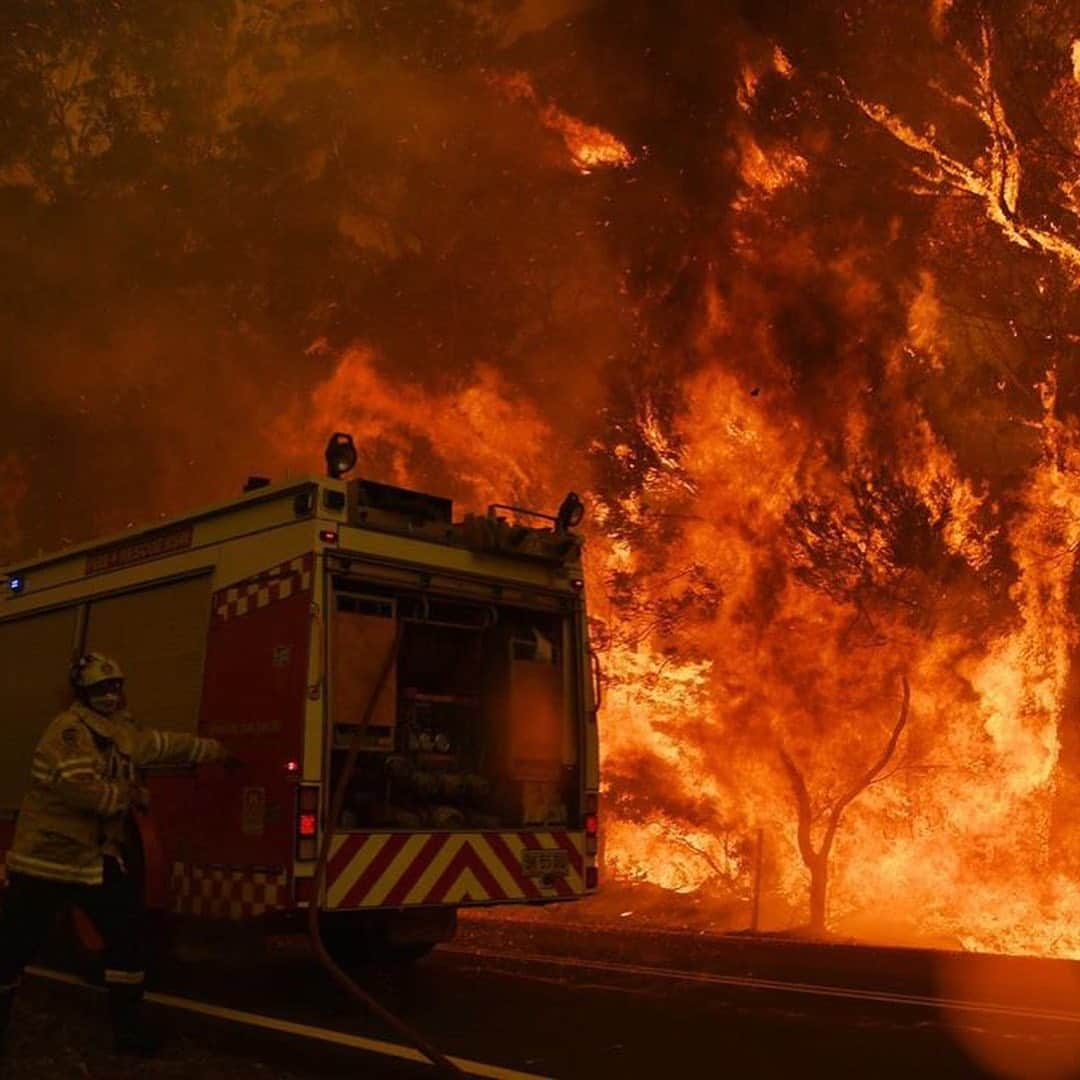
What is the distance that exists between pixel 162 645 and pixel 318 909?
2.18 m

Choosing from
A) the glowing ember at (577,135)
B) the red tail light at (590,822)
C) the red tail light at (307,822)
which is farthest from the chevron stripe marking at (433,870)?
the glowing ember at (577,135)

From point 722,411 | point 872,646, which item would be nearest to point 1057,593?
point 872,646

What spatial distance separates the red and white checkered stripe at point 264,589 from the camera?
21.8 feet

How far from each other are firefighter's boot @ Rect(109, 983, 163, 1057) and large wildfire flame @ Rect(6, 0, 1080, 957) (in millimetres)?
12143

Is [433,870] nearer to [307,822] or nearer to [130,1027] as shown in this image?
[307,822]

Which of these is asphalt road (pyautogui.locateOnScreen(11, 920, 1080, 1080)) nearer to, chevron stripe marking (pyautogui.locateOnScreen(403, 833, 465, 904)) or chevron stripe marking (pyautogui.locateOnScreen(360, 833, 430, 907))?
chevron stripe marking (pyautogui.locateOnScreen(360, 833, 430, 907))

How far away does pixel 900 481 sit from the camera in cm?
1622

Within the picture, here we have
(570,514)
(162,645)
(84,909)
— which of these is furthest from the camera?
(570,514)

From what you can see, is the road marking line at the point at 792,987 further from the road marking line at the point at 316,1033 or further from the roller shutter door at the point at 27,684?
the roller shutter door at the point at 27,684

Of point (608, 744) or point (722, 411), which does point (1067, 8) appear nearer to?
point (722, 411)

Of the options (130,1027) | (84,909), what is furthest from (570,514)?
(130,1027)

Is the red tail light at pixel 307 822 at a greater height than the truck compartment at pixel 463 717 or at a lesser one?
lesser

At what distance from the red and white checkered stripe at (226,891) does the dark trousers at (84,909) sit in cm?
74

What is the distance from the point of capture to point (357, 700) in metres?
6.70
